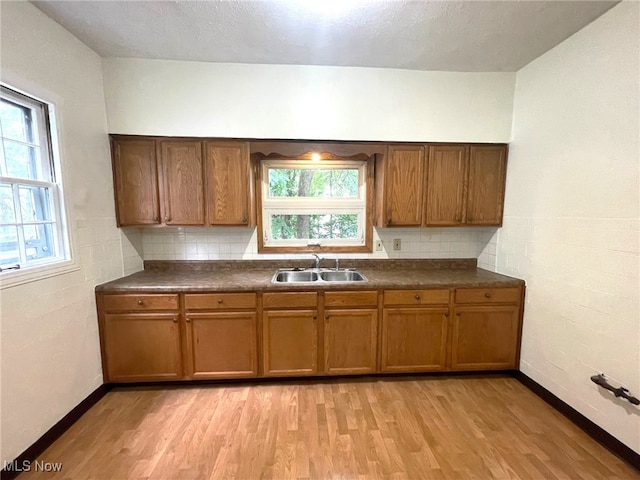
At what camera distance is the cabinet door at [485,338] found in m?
2.36

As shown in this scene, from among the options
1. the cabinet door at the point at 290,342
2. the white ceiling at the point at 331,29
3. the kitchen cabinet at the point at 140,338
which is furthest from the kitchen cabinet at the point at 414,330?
the white ceiling at the point at 331,29

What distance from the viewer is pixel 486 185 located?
99.7 inches

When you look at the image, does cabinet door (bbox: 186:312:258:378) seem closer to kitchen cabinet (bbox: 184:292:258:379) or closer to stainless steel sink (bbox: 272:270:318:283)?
kitchen cabinet (bbox: 184:292:258:379)

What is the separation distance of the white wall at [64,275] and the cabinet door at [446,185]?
2778mm

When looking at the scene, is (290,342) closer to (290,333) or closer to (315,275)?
(290,333)

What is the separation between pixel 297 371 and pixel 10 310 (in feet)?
6.10

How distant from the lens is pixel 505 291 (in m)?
2.35

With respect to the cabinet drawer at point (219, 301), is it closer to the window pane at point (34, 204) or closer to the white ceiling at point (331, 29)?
the window pane at point (34, 204)

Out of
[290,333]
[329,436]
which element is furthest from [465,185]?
[329,436]

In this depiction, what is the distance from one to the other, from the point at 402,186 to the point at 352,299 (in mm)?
1122

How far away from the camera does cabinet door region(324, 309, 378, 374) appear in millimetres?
2297

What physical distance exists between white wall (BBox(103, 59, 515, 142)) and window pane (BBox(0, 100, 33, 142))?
588 millimetres

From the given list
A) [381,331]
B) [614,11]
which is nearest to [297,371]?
[381,331]

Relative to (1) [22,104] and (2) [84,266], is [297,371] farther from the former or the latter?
(1) [22,104]
